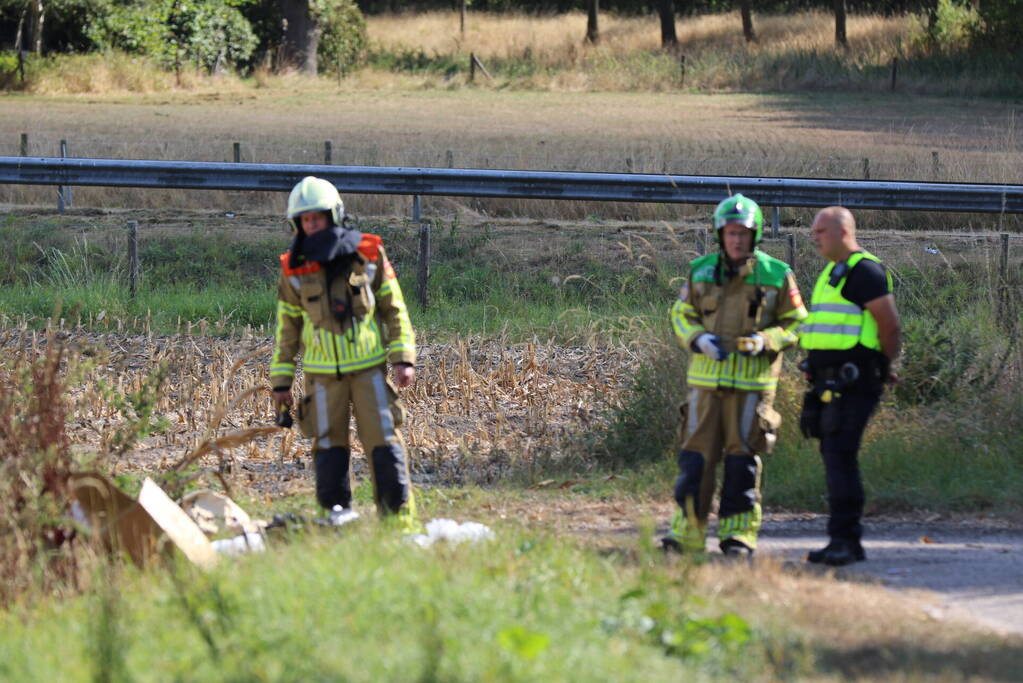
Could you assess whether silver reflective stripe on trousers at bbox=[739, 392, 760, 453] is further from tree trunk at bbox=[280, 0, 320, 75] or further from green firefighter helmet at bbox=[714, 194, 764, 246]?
tree trunk at bbox=[280, 0, 320, 75]

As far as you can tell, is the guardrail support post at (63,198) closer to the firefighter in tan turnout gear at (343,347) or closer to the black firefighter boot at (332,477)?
the firefighter in tan turnout gear at (343,347)

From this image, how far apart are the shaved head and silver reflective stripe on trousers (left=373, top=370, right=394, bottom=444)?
229 cm

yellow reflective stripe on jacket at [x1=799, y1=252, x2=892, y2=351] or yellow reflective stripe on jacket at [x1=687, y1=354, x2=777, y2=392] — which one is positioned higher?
yellow reflective stripe on jacket at [x1=799, y1=252, x2=892, y2=351]

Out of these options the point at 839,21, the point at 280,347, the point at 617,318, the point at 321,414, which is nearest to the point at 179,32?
the point at 839,21

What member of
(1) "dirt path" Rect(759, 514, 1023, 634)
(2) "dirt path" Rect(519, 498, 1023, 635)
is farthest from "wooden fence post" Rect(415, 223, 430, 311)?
(1) "dirt path" Rect(759, 514, 1023, 634)

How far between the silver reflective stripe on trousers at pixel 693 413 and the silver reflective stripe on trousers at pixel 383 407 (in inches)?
59.3

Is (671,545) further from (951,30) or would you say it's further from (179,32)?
(179,32)

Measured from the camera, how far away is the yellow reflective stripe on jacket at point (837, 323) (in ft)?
21.2

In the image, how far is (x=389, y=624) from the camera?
15.4ft

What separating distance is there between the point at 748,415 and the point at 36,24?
38.8 m

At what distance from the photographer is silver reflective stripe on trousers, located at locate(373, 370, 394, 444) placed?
6.61 m

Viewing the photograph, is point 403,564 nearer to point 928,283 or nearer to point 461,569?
point 461,569

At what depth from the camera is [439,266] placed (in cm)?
1416

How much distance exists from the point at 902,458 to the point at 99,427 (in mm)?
5538
